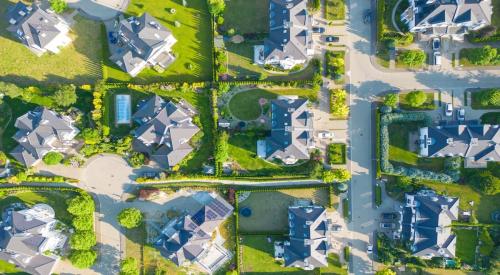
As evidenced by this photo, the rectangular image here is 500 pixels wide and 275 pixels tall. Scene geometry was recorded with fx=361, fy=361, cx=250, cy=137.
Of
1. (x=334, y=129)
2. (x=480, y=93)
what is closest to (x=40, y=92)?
(x=334, y=129)

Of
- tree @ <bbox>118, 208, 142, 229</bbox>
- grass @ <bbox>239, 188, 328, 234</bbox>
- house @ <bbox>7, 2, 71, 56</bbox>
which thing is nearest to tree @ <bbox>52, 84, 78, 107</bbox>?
house @ <bbox>7, 2, 71, 56</bbox>

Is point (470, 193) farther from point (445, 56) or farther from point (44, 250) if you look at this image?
point (44, 250)

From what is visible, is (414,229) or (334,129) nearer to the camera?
(414,229)

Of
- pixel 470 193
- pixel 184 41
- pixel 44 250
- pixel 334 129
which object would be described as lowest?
pixel 44 250

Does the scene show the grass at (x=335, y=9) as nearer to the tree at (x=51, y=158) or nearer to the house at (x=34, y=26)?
the house at (x=34, y=26)

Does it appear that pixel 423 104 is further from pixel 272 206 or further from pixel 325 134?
pixel 272 206

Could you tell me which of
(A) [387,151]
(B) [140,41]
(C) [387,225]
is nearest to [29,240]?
(B) [140,41]

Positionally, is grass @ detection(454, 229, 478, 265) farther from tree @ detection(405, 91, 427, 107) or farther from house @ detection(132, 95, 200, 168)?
house @ detection(132, 95, 200, 168)
